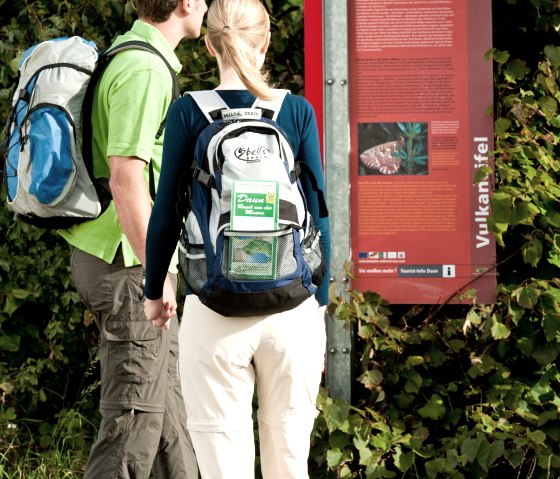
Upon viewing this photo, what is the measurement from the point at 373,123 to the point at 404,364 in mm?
1026

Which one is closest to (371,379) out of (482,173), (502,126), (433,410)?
(433,410)

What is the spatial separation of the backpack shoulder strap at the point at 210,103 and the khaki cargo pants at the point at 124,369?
2.76 feet

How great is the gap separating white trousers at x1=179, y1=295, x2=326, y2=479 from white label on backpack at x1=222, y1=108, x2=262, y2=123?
1.63 ft

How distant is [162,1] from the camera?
341 cm

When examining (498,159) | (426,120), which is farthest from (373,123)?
(498,159)

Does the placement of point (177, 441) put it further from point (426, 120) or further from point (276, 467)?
point (426, 120)

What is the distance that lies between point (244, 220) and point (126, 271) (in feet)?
2.94

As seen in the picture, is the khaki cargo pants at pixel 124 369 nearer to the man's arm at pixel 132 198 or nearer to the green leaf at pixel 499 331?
the man's arm at pixel 132 198

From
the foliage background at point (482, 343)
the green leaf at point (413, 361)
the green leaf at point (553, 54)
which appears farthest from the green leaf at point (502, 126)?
the green leaf at point (413, 361)

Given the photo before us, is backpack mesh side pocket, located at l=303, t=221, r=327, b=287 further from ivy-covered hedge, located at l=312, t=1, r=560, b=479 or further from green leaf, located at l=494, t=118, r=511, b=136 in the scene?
green leaf, located at l=494, t=118, r=511, b=136

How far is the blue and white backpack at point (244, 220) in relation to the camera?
2.52 metres

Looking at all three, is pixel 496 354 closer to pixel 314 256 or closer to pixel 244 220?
pixel 314 256

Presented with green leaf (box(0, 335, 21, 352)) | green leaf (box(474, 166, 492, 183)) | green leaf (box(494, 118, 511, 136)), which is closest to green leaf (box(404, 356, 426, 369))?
green leaf (box(474, 166, 492, 183))

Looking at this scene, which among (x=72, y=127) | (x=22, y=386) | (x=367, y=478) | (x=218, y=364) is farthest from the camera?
(x=22, y=386)
